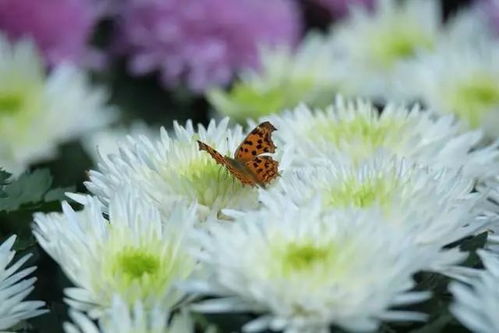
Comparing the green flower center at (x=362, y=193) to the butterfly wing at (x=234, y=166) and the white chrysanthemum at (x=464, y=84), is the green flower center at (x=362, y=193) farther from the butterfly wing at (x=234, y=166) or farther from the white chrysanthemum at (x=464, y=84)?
the white chrysanthemum at (x=464, y=84)

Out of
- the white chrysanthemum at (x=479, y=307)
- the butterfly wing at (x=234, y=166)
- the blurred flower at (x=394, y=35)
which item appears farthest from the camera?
the blurred flower at (x=394, y=35)

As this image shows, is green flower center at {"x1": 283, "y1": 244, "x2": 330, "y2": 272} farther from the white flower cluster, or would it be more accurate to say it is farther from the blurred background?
the blurred background

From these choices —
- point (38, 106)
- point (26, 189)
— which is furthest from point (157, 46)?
point (26, 189)

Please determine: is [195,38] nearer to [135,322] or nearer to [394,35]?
[394,35]

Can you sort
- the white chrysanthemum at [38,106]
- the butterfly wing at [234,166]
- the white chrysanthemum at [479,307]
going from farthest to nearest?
the white chrysanthemum at [38,106] < the butterfly wing at [234,166] < the white chrysanthemum at [479,307]

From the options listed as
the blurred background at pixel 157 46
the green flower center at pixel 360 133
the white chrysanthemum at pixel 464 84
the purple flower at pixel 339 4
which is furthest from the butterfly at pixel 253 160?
the purple flower at pixel 339 4

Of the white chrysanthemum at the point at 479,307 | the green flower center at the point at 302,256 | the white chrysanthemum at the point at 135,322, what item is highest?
the green flower center at the point at 302,256

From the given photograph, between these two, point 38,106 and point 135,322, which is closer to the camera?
point 135,322
